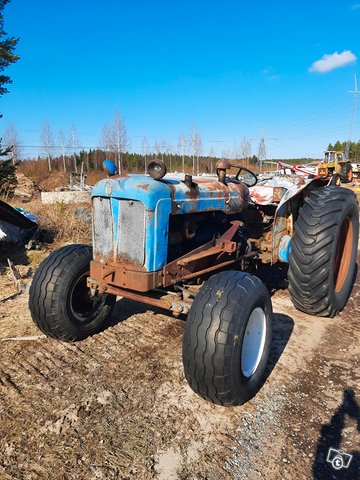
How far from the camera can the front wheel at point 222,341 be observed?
2412mm

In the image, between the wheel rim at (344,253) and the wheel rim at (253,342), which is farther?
the wheel rim at (344,253)

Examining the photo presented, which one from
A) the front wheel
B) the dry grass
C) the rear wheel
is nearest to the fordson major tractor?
the front wheel

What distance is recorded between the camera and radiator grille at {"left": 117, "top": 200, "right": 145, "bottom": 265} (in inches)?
113

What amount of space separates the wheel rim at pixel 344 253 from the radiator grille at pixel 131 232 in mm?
2763

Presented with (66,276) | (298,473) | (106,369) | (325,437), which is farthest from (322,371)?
(66,276)

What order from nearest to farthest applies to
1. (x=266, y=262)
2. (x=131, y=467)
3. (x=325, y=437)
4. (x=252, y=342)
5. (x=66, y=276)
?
(x=131, y=467), (x=325, y=437), (x=252, y=342), (x=66, y=276), (x=266, y=262)

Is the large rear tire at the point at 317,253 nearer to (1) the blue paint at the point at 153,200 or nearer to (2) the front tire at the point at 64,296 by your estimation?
(1) the blue paint at the point at 153,200

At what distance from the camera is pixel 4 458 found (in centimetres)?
209

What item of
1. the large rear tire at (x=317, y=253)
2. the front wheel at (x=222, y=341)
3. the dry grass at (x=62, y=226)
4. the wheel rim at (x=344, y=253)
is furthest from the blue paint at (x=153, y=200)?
the dry grass at (x=62, y=226)

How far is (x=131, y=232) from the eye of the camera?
293 cm

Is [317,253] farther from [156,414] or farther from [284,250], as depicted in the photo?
[156,414]

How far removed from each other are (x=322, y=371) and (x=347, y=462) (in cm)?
103

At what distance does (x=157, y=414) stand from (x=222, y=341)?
2.25 ft

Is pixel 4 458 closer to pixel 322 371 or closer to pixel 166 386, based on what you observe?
pixel 166 386
